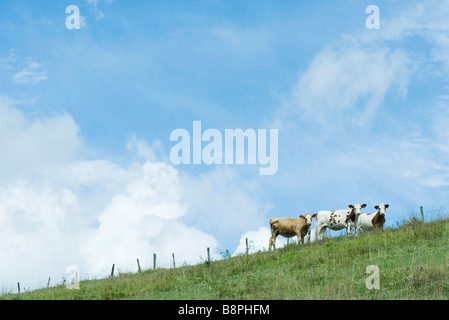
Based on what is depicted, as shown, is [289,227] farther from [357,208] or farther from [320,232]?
[357,208]

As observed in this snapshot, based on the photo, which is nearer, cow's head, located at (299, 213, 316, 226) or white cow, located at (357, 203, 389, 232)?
white cow, located at (357, 203, 389, 232)

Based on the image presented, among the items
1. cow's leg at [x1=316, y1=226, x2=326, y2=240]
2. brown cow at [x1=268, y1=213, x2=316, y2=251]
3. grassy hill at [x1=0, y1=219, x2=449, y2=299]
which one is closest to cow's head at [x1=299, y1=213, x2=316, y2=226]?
brown cow at [x1=268, y1=213, x2=316, y2=251]

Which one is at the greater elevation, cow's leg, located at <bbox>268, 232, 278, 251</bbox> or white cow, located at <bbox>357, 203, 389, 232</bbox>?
white cow, located at <bbox>357, 203, 389, 232</bbox>

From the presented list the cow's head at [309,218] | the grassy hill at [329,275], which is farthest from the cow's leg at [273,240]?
the grassy hill at [329,275]

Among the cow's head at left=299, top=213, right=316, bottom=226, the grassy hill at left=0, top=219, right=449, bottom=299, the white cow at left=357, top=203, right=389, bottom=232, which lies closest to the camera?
the grassy hill at left=0, top=219, right=449, bottom=299

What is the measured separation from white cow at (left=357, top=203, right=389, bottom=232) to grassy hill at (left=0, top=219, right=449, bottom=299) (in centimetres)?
384

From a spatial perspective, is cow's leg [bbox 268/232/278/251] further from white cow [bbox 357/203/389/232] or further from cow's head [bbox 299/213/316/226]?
white cow [bbox 357/203/389/232]

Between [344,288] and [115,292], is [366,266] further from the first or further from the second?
[115,292]

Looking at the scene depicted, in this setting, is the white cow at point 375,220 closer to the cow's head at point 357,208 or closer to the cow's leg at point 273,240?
the cow's head at point 357,208

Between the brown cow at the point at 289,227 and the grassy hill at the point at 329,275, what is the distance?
4343mm

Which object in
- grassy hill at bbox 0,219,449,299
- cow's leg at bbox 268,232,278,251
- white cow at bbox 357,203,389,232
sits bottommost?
grassy hill at bbox 0,219,449,299

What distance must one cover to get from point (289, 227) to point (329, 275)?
44.6 feet

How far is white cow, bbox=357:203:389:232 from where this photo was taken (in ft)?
88.6

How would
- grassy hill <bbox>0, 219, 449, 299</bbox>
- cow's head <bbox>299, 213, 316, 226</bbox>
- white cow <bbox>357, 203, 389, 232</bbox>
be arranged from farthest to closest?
cow's head <bbox>299, 213, 316, 226</bbox>, white cow <bbox>357, 203, 389, 232</bbox>, grassy hill <bbox>0, 219, 449, 299</bbox>
